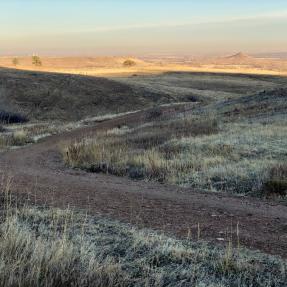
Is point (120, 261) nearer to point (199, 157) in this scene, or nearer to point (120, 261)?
point (120, 261)

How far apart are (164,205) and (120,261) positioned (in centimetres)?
384

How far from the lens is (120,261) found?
615 centimetres

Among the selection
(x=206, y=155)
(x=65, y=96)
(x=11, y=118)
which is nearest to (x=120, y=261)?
(x=206, y=155)

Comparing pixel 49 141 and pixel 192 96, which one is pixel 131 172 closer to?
pixel 49 141

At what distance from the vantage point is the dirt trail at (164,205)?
7855 millimetres

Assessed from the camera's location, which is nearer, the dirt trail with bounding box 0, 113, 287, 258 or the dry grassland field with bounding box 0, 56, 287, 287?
the dry grassland field with bounding box 0, 56, 287, 287

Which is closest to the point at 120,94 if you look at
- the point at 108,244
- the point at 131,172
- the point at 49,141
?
the point at 49,141

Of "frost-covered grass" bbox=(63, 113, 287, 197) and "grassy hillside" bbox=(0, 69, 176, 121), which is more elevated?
"frost-covered grass" bbox=(63, 113, 287, 197)

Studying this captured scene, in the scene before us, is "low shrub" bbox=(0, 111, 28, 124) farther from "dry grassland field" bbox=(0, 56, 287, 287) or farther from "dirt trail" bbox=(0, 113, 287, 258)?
"dirt trail" bbox=(0, 113, 287, 258)

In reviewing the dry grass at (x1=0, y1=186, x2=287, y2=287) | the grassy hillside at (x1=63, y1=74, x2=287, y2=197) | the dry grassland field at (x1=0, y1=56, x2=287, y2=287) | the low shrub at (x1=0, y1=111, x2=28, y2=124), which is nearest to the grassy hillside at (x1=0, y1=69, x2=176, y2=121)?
the low shrub at (x1=0, y1=111, x2=28, y2=124)

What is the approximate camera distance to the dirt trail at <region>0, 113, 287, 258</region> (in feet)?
25.8

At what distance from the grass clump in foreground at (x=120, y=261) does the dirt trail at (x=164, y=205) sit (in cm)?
73

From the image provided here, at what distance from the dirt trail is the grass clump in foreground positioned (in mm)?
726

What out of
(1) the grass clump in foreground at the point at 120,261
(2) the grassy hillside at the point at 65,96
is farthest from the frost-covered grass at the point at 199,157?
(2) the grassy hillside at the point at 65,96
